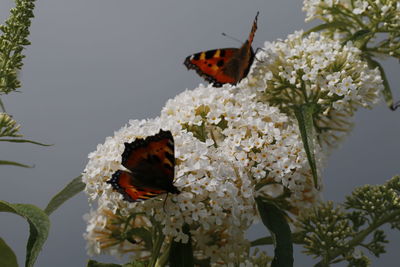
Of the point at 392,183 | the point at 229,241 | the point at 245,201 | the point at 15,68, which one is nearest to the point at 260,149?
the point at 245,201

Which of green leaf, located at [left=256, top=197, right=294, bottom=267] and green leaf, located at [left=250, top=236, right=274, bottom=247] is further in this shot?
green leaf, located at [left=250, top=236, right=274, bottom=247]

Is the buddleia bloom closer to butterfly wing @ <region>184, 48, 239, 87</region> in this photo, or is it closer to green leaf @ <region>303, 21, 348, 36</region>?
green leaf @ <region>303, 21, 348, 36</region>

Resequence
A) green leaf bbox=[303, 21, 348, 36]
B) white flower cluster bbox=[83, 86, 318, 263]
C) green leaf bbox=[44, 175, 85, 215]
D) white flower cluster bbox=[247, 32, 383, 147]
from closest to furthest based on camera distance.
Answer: white flower cluster bbox=[83, 86, 318, 263]
green leaf bbox=[44, 175, 85, 215]
white flower cluster bbox=[247, 32, 383, 147]
green leaf bbox=[303, 21, 348, 36]

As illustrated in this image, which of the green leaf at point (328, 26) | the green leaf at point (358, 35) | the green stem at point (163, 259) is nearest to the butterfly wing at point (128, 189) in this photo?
the green stem at point (163, 259)

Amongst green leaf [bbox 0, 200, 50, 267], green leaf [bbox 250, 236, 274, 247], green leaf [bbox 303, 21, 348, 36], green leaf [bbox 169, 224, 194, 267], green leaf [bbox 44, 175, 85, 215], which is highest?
green leaf [bbox 303, 21, 348, 36]

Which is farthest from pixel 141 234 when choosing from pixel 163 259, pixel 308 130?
pixel 308 130

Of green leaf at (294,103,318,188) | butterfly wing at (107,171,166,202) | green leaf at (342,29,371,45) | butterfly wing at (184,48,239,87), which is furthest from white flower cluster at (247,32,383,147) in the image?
butterfly wing at (107,171,166,202)

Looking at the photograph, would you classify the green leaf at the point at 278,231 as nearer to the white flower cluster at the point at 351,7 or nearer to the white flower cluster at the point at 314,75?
the white flower cluster at the point at 314,75
